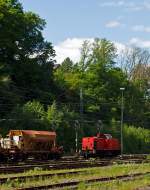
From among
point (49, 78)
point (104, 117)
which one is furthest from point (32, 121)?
point (104, 117)

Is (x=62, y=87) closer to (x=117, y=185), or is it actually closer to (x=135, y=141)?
(x=135, y=141)

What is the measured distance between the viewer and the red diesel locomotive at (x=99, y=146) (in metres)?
50.6

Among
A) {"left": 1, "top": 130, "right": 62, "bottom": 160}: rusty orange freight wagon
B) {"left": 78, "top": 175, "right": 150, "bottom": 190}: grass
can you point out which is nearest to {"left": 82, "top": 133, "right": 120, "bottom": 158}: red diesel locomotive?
{"left": 1, "top": 130, "right": 62, "bottom": 160}: rusty orange freight wagon

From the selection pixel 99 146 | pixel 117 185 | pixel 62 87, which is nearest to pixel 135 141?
pixel 62 87

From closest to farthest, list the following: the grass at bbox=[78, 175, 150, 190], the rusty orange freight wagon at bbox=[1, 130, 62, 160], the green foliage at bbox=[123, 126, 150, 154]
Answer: the grass at bbox=[78, 175, 150, 190] < the rusty orange freight wagon at bbox=[1, 130, 62, 160] < the green foliage at bbox=[123, 126, 150, 154]

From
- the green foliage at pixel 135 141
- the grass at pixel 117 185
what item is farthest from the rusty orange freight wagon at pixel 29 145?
the green foliage at pixel 135 141

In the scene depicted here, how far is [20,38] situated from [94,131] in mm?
17966

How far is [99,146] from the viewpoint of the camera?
51.0 m

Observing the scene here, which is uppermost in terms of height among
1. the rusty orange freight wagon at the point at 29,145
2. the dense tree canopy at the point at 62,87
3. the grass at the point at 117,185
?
the dense tree canopy at the point at 62,87

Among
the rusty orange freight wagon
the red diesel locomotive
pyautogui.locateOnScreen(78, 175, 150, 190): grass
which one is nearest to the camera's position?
pyautogui.locateOnScreen(78, 175, 150, 190): grass

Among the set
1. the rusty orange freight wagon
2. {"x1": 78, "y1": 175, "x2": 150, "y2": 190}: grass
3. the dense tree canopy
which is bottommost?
{"x1": 78, "y1": 175, "x2": 150, "y2": 190}: grass

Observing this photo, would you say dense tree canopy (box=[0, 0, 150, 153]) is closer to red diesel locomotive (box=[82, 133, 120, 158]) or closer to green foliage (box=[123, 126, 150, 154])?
green foliage (box=[123, 126, 150, 154])

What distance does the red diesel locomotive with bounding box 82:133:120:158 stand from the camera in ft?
166

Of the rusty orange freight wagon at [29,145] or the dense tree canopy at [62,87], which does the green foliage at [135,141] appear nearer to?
the dense tree canopy at [62,87]
